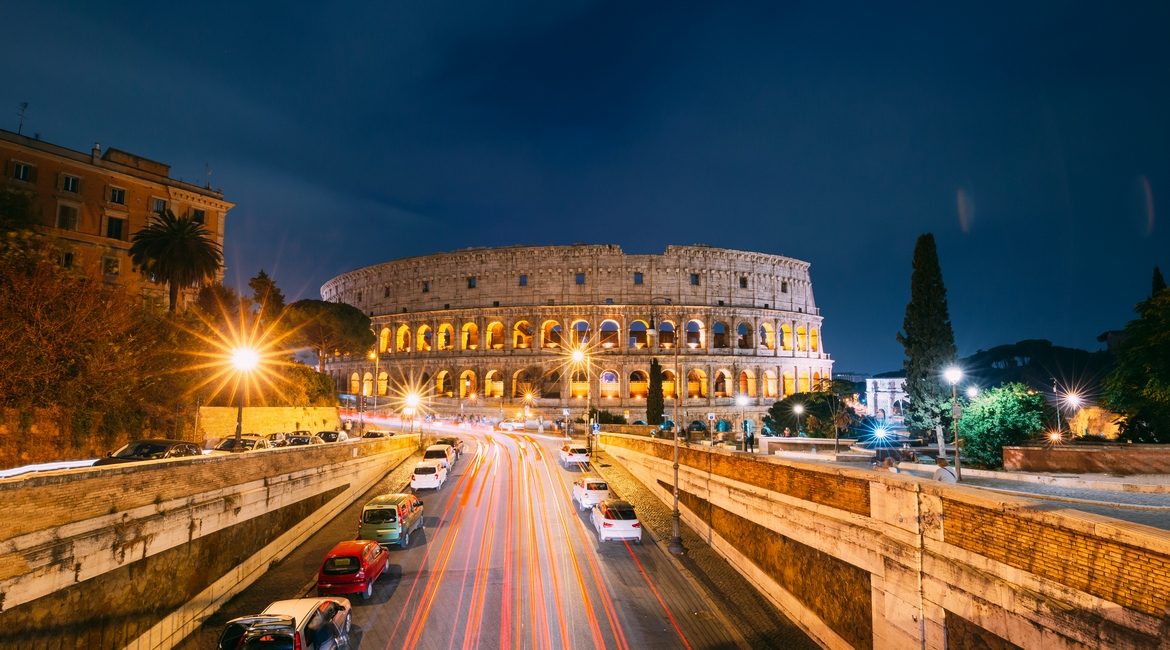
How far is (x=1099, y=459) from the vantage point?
20.6m

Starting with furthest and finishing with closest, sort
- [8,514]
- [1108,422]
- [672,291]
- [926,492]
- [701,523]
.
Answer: [672,291]
[1108,422]
[701,523]
[926,492]
[8,514]

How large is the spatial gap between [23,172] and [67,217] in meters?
3.19

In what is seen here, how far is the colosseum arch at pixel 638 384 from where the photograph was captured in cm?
7462

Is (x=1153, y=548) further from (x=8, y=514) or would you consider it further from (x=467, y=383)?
(x=467, y=383)

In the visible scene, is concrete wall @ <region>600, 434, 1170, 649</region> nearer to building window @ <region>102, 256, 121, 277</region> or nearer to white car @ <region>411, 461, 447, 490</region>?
white car @ <region>411, 461, 447, 490</region>

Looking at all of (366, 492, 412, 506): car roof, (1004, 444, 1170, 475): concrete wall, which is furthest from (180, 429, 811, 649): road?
(1004, 444, 1170, 475): concrete wall

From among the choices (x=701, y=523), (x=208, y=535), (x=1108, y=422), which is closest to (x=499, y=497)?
(x=701, y=523)

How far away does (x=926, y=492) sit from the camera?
10.4 metres

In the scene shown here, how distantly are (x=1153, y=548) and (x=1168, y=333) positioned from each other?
24151 mm

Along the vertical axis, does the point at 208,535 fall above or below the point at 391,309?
below

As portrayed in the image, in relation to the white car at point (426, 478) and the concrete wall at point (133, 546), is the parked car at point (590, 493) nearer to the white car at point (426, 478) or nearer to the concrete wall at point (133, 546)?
the white car at point (426, 478)

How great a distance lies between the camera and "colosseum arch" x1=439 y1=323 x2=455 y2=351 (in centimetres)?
7788

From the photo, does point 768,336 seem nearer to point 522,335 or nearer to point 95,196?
point 522,335

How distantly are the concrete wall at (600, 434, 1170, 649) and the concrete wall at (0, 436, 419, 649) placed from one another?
1486 centimetres
